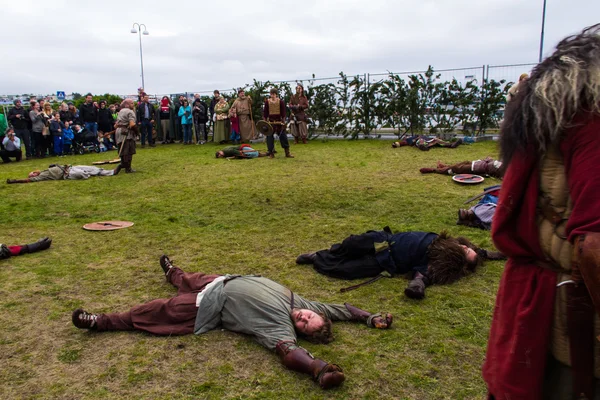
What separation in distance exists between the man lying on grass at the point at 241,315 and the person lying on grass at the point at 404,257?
37.1 inches

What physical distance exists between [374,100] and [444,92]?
8.21ft

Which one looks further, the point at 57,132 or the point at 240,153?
the point at 57,132

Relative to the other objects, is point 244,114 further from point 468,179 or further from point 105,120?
point 468,179

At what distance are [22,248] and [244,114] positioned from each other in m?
13.0

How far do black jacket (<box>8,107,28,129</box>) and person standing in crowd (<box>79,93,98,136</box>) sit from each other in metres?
1.93

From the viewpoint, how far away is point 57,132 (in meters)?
16.1

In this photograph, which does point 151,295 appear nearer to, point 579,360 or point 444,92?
point 579,360

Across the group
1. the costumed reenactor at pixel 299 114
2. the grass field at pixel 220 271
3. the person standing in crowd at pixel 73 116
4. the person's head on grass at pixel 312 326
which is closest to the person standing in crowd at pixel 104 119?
the person standing in crowd at pixel 73 116

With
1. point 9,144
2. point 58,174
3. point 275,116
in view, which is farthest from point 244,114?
point 58,174

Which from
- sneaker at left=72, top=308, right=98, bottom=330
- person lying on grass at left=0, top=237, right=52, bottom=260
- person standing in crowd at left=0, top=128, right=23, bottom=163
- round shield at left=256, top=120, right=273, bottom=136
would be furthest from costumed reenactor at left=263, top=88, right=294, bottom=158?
sneaker at left=72, top=308, right=98, bottom=330

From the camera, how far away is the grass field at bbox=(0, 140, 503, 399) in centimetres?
325

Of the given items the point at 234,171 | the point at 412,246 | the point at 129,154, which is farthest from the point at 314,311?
the point at 129,154

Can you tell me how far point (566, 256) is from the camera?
63.3 inches

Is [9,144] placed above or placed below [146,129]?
below
